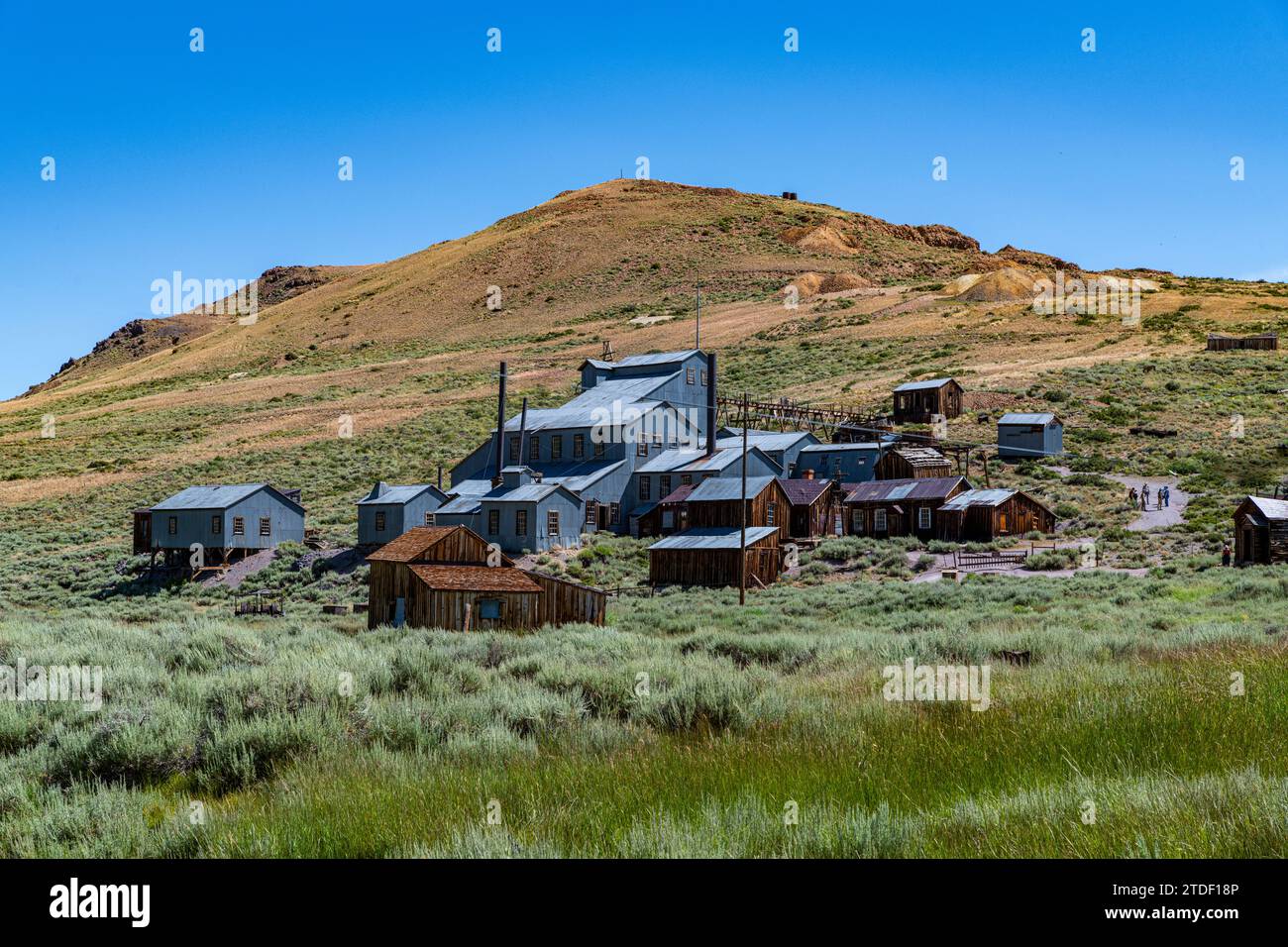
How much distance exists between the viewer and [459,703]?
41.3 ft

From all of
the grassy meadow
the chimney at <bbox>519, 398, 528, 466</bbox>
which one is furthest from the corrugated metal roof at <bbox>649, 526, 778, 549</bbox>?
the grassy meadow

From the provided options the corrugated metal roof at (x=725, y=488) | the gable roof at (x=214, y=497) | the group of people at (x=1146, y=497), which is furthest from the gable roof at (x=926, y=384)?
the gable roof at (x=214, y=497)

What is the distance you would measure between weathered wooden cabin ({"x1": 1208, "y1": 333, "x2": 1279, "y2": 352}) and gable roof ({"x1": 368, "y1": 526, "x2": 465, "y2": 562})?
71712 millimetres

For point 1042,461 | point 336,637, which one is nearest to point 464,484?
point 1042,461

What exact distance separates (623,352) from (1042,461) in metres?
51.3

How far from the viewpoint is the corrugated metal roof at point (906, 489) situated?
51.9 meters

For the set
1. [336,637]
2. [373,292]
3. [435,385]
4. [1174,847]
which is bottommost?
[336,637]

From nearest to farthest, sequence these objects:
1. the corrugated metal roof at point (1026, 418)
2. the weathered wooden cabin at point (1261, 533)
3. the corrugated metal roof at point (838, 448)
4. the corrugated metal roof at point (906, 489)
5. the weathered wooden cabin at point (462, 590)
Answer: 1. the weathered wooden cabin at point (462, 590)
2. the weathered wooden cabin at point (1261, 533)
3. the corrugated metal roof at point (906, 489)
4. the corrugated metal roof at point (838, 448)
5. the corrugated metal roof at point (1026, 418)

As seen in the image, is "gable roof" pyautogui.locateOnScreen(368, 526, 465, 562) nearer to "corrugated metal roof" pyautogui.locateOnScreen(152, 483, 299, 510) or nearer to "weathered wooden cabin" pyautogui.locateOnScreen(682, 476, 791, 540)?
"weathered wooden cabin" pyautogui.locateOnScreen(682, 476, 791, 540)

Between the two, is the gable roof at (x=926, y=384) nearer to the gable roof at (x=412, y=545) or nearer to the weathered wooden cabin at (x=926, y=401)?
the weathered wooden cabin at (x=926, y=401)

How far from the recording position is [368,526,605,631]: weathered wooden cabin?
2812cm

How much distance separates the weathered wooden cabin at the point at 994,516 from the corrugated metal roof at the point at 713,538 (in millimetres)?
8755
